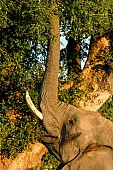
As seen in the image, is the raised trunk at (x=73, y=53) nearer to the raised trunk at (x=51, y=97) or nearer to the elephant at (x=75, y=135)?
the raised trunk at (x=51, y=97)

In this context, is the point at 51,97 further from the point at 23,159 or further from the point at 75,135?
the point at 23,159

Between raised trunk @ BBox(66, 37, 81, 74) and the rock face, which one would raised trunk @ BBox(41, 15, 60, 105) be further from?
raised trunk @ BBox(66, 37, 81, 74)

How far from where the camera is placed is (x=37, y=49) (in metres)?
10.9

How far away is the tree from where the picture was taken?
9.21 m

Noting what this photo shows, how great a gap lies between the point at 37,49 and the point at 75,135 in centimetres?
432

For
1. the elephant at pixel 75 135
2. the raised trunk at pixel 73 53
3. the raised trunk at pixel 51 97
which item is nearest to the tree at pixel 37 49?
the raised trunk at pixel 73 53

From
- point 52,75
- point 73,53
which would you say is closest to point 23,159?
point 73,53

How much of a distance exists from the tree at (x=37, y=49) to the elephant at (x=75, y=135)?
1.93 meters

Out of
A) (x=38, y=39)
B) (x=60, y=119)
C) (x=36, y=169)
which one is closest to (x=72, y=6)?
(x=38, y=39)

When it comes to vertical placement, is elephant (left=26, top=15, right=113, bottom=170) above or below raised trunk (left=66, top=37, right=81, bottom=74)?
below

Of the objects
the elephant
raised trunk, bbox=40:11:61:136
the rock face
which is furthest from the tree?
the elephant

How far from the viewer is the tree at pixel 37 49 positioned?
30.2ft

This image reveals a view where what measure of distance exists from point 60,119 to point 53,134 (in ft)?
0.58

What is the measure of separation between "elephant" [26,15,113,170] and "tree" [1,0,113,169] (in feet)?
6.32
